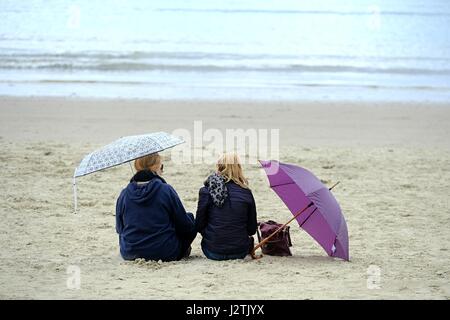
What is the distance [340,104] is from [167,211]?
9896mm

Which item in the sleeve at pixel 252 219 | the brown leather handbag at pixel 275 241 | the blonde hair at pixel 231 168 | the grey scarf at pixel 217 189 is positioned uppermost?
the blonde hair at pixel 231 168

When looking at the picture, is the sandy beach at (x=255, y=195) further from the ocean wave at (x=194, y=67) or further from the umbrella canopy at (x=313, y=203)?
the ocean wave at (x=194, y=67)

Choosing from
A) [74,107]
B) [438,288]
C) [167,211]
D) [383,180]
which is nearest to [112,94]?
[74,107]

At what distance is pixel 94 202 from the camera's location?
851cm

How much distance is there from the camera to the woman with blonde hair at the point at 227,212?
6172 millimetres

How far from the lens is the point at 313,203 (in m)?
6.11

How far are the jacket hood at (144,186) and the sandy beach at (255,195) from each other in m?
0.54

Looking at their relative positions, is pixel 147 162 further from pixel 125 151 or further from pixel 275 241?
pixel 275 241

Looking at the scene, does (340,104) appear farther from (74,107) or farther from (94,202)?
(94,202)

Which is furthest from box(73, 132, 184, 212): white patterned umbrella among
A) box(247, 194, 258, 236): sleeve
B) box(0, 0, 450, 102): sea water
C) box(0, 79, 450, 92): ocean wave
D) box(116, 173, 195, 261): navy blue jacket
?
box(0, 79, 450, 92): ocean wave

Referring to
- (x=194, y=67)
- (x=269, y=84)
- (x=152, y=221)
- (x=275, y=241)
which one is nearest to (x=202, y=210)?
(x=152, y=221)

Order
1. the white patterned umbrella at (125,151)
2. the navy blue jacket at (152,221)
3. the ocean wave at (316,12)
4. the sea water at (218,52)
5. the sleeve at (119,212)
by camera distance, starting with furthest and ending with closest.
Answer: the ocean wave at (316,12) < the sea water at (218,52) < the sleeve at (119,212) < the navy blue jacket at (152,221) < the white patterned umbrella at (125,151)

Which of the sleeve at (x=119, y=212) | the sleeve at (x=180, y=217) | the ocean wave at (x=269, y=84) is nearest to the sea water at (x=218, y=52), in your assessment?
the ocean wave at (x=269, y=84)

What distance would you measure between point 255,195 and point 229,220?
2.80 metres
